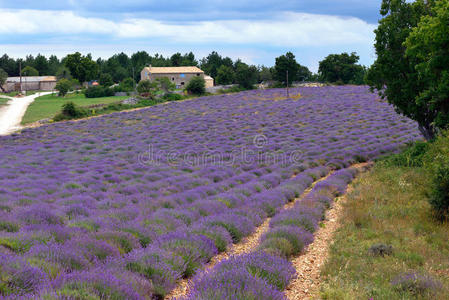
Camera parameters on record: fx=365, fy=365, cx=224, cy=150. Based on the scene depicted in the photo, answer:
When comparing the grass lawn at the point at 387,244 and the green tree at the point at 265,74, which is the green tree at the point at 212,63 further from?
the grass lawn at the point at 387,244

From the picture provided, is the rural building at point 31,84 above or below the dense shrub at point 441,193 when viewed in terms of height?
above

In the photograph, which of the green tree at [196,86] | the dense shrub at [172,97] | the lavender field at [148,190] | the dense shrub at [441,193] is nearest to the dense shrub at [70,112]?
the lavender field at [148,190]

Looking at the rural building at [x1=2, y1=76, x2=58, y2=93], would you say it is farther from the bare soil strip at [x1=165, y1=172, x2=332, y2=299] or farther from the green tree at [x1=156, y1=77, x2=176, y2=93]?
the bare soil strip at [x1=165, y1=172, x2=332, y2=299]

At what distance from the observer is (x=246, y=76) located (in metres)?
73.6

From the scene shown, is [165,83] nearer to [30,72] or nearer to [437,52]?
[437,52]

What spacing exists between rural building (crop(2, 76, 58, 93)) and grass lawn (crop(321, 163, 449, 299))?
362 feet

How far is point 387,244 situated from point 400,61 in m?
12.5

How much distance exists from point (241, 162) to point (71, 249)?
11527 millimetres

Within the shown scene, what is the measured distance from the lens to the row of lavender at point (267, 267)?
4.85 meters

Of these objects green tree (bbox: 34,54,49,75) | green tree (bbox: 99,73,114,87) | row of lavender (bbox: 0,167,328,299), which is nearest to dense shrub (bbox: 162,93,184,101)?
green tree (bbox: 99,73,114,87)

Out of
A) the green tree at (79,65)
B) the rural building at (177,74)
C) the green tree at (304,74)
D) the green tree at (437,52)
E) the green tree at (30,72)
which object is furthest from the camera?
the green tree at (30,72)

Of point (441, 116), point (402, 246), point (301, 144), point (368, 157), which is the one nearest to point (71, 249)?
point (402, 246)

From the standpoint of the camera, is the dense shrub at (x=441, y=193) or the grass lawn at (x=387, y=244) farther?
the dense shrub at (x=441, y=193)

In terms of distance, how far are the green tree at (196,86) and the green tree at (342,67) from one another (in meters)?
29.4
